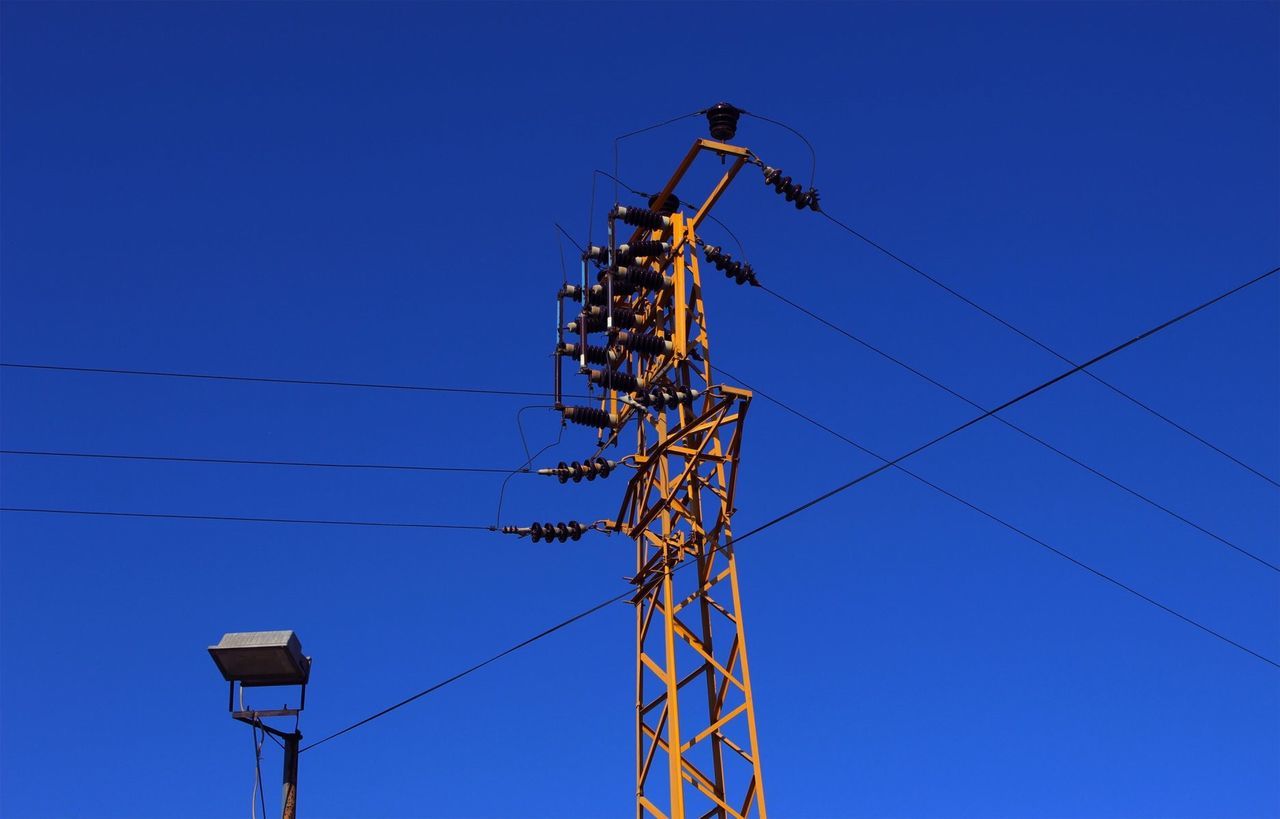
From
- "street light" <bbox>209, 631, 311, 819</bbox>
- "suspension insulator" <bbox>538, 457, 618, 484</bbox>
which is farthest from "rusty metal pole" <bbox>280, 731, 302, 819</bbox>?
"suspension insulator" <bbox>538, 457, 618, 484</bbox>

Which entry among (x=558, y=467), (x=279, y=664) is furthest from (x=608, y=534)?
(x=279, y=664)

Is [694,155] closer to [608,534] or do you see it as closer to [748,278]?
[748,278]

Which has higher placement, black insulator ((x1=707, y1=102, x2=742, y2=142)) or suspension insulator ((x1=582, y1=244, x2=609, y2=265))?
black insulator ((x1=707, y1=102, x2=742, y2=142))

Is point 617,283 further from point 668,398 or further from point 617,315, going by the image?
point 668,398

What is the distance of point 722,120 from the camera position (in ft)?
79.4

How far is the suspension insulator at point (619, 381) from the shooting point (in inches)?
885

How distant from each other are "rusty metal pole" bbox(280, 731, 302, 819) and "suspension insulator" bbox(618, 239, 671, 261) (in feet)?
31.4

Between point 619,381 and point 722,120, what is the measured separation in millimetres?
4776

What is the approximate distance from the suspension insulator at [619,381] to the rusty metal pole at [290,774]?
25.1ft

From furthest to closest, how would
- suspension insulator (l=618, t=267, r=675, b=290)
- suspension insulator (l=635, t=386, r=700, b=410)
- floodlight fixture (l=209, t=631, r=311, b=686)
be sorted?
suspension insulator (l=618, t=267, r=675, b=290), suspension insulator (l=635, t=386, r=700, b=410), floodlight fixture (l=209, t=631, r=311, b=686)

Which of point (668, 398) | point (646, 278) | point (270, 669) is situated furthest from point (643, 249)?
point (270, 669)

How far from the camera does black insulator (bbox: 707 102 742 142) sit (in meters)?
24.1

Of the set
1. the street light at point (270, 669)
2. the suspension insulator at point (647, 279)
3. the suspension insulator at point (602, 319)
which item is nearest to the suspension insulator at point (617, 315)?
the suspension insulator at point (602, 319)

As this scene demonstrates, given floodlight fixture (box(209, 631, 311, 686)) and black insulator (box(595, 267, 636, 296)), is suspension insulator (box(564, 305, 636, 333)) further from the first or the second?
floodlight fixture (box(209, 631, 311, 686))
